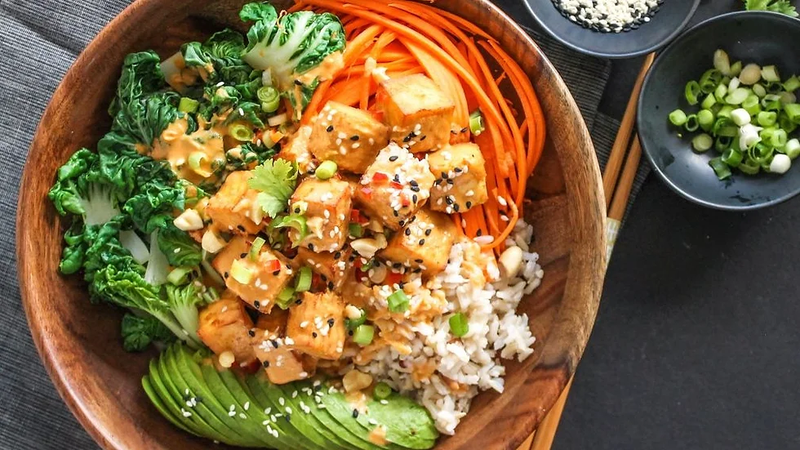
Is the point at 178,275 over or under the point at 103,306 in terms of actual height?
over

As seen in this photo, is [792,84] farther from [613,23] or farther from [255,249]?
[255,249]

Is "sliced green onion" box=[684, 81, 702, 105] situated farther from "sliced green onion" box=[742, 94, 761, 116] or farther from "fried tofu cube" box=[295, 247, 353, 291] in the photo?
"fried tofu cube" box=[295, 247, 353, 291]

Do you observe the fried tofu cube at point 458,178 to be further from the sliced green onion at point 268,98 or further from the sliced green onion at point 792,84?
the sliced green onion at point 792,84

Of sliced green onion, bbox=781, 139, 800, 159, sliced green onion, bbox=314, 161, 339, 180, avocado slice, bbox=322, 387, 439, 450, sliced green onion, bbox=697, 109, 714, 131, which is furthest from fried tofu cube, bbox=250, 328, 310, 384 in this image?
sliced green onion, bbox=781, 139, 800, 159

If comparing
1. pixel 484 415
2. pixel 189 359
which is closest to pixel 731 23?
pixel 484 415

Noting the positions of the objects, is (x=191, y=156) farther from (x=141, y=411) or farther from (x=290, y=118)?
(x=141, y=411)

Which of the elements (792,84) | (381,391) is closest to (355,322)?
(381,391)

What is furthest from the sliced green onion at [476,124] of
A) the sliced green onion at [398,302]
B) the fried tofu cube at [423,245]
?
the sliced green onion at [398,302]
